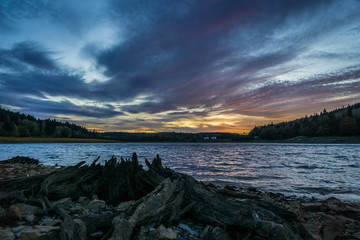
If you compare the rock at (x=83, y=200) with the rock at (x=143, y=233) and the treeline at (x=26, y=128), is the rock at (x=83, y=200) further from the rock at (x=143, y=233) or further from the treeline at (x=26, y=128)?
the treeline at (x=26, y=128)

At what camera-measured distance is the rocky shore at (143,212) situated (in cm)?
325

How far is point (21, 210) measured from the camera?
4.20 meters

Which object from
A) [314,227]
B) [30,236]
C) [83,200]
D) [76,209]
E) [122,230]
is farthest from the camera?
Answer: [83,200]

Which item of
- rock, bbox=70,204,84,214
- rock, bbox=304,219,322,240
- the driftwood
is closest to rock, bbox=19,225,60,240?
the driftwood

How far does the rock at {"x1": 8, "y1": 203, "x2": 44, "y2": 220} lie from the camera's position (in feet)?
12.5

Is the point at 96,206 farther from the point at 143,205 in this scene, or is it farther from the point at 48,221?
the point at 143,205

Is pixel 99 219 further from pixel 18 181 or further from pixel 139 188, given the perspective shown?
pixel 18 181

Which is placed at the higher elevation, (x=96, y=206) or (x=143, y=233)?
(x=143, y=233)

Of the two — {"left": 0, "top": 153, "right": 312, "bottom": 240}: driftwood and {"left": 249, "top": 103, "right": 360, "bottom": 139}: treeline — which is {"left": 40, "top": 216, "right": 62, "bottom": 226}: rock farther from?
{"left": 249, "top": 103, "right": 360, "bottom": 139}: treeline

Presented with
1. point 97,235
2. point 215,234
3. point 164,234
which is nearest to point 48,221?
point 97,235

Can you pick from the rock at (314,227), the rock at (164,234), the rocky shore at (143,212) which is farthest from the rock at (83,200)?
the rock at (314,227)

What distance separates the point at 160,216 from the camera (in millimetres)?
3824

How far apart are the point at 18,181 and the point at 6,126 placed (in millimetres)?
138058

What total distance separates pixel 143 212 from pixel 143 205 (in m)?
0.13
